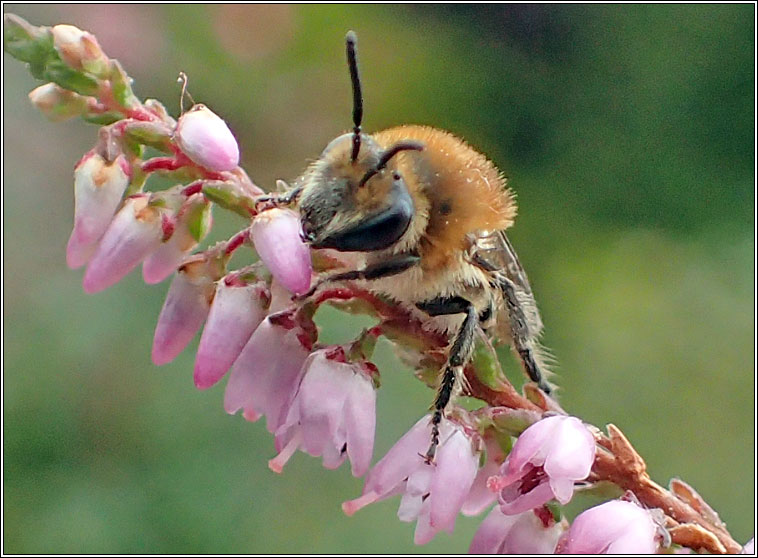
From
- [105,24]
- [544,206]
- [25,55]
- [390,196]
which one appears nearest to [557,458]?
[390,196]

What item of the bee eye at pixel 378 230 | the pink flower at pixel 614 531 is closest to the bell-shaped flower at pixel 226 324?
the bee eye at pixel 378 230

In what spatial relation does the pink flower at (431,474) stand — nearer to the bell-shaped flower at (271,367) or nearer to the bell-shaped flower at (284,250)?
the bell-shaped flower at (271,367)

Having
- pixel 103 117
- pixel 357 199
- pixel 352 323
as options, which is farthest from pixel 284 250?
pixel 352 323

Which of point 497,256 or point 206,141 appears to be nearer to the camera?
point 206,141

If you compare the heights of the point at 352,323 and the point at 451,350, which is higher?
the point at 451,350

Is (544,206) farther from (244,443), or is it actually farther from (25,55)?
(25,55)

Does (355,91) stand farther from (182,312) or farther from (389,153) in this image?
(182,312)
